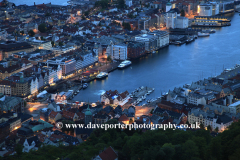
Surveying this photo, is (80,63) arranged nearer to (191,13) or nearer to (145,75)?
(145,75)

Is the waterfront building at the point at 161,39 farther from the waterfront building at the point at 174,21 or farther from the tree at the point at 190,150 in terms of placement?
the tree at the point at 190,150

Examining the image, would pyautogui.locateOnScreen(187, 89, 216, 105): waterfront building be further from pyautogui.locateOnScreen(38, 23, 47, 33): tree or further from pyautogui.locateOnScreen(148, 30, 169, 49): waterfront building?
pyautogui.locateOnScreen(38, 23, 47, 33): tree

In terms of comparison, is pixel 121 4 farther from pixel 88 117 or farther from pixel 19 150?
pixel 19 150

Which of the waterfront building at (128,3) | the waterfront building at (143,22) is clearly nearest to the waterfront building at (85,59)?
the waterfront building at (143,22)

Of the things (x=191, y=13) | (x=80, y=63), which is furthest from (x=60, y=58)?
(x=191, y=13)

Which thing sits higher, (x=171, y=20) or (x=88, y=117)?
(x=171, y=20)

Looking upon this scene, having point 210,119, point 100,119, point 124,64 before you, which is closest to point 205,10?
point 124,64
